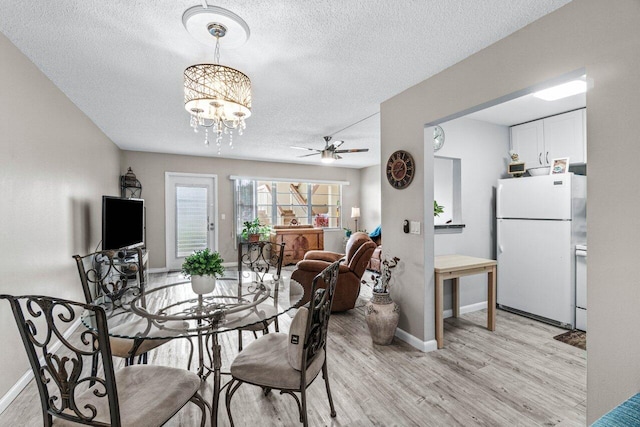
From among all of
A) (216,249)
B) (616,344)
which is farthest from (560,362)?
(216,249)

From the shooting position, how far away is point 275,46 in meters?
2.15

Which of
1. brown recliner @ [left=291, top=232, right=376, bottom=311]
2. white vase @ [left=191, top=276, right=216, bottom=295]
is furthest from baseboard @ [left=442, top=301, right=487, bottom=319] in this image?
white vase @ [left=191, top=276, right=216, bottom=295]

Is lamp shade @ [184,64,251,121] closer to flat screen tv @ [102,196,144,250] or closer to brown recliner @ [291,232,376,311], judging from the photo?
brown recliner @ [291,232,376,311]

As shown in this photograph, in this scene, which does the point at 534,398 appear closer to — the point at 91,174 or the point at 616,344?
the point at 616,344

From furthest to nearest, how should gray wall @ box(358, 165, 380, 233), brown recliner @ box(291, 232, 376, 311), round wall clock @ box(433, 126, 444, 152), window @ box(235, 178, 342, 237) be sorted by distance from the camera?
gray wall @ box(358, 165, 380, 233), window @ box(235, 178, 342, 237), brown recliner @ box(291, 232, 376, 311), round wall clock @ box(433, 126, 444, 152)

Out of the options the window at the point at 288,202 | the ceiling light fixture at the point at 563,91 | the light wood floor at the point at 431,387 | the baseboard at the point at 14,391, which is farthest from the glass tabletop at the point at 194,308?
the window at the point at 288,202

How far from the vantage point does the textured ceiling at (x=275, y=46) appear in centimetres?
175

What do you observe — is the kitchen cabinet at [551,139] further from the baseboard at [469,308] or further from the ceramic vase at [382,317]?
the ceramic vase at [382,317]

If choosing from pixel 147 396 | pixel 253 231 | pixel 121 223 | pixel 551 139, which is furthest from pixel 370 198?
pixel 147 396

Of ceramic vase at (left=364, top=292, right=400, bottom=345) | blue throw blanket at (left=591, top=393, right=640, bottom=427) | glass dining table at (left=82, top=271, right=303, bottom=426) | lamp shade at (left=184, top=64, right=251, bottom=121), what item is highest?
lamp shade at (left=184, top=64, right=251, bottom=121)

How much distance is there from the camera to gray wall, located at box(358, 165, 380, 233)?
25.0 ft

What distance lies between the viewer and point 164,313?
196 cm

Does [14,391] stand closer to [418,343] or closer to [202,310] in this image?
[202,310]

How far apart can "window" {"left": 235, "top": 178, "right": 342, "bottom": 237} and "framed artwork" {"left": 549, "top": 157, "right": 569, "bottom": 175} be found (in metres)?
5.03
